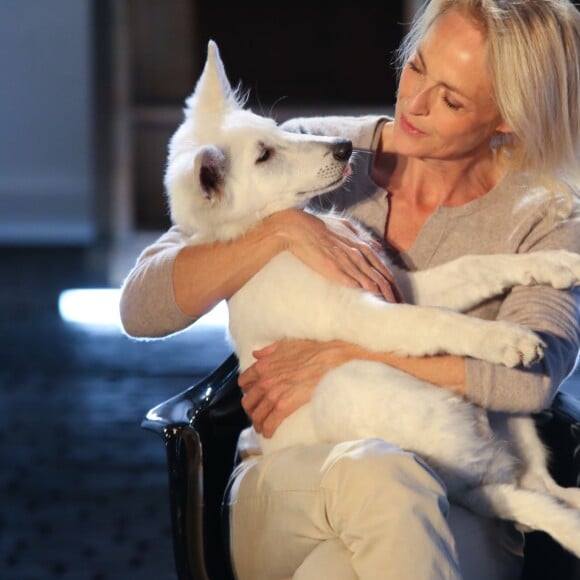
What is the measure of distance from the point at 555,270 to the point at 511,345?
7.9 inches

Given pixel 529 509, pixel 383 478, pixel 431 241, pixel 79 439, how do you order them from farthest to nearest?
pixel 79 439, pixel 431 241, pixel 529 509, pixel 383 478

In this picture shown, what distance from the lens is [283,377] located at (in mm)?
1890

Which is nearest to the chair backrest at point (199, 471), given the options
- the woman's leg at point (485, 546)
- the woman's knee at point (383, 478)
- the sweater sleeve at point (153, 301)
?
the sweater sleeve at point (153, 301)

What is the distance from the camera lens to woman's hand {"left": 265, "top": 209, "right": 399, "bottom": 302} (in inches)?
75.5

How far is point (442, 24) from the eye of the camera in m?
1.99

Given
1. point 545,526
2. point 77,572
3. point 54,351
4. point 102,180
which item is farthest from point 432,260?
point 102,180

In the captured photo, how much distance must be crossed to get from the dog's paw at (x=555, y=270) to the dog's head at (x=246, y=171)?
35 cm

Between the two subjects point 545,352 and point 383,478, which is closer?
point 383,478

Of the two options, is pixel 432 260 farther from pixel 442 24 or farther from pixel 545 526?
pixel 545 526

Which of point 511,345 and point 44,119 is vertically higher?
point 511,345

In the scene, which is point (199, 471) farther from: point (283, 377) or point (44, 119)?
point (44, 119)

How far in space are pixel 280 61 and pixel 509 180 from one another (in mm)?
3330

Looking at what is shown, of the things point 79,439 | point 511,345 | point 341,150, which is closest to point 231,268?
point 341,150

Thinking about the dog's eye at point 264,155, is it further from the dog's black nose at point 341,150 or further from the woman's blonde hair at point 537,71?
the woman's blonde hair at point 537,71
